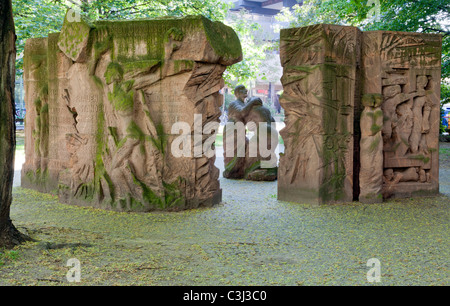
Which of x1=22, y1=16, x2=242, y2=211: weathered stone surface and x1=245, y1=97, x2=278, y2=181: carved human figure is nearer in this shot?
x1=22, y1=16, x2=242, y2=211: weathered stone surface

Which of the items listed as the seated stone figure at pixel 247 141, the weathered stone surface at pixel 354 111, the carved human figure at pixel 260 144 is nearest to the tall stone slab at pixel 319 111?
the weathered stone surface at pixel 354 111

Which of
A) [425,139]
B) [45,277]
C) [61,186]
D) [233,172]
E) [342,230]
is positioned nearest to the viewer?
[45,277]

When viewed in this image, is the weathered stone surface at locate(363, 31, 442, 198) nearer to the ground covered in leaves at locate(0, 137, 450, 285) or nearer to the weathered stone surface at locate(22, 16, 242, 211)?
the ground covered in leaves at locate(0, 137, 450, 285)

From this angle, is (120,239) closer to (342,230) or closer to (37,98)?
(342,230)

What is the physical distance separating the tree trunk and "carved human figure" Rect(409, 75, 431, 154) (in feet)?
23.0

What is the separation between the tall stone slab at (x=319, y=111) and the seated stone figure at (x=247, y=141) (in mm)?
2934

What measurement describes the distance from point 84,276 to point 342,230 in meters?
3.61

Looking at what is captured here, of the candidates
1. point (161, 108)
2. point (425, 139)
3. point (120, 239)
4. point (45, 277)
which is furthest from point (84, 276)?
point (425, 139)

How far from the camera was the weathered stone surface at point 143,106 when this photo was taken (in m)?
7.96

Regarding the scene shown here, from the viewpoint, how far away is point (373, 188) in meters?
8.87

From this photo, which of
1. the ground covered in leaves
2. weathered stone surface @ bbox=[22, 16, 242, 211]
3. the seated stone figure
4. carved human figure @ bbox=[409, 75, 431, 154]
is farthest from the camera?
the seated stone figure

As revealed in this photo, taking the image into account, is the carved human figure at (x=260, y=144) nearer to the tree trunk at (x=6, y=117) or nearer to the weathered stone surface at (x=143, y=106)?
the weathered stone surface at (x=143, y=106)

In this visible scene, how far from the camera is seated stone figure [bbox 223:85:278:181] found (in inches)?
472

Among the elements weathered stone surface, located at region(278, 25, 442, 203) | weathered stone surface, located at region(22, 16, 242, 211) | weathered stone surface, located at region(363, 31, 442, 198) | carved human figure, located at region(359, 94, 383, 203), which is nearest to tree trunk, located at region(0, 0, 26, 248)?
weathered stone surface, located at region(22, 16, 242, 211)
